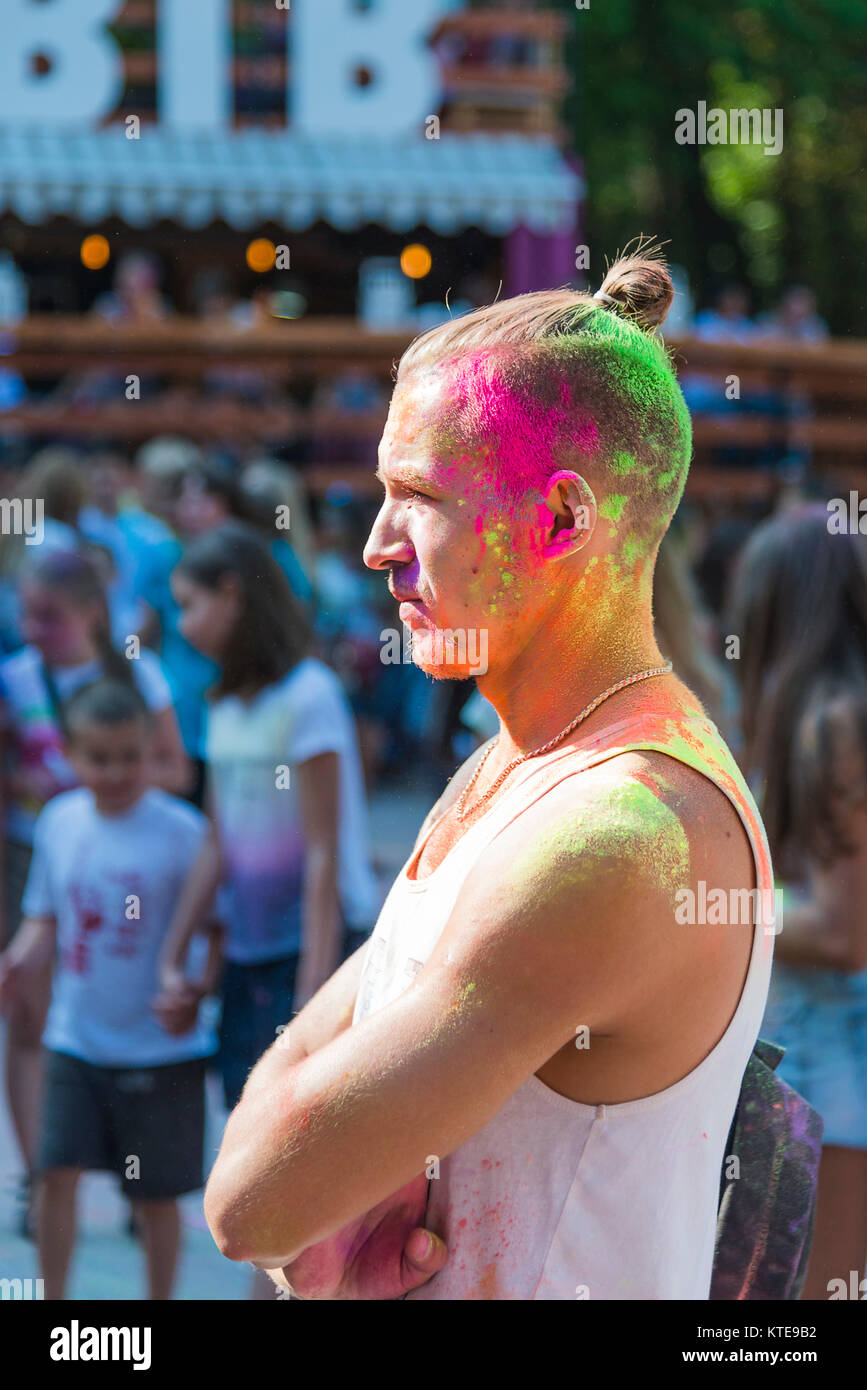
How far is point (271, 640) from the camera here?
358cm

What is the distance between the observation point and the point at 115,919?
11.2ft

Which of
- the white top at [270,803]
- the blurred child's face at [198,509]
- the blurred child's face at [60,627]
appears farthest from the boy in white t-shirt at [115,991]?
the blurred child's face at [198,509]

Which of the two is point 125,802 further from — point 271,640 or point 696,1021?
point 696,1021

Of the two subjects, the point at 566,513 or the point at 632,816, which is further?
the point at 566,513

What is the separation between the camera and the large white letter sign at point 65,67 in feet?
27.9

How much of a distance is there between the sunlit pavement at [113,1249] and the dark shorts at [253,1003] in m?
0.13

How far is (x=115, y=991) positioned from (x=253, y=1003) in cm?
31

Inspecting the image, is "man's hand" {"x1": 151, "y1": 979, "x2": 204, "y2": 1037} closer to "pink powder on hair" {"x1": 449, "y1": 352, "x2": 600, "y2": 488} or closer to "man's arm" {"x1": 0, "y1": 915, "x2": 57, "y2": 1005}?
"man's arm" {"x1": 0, "y1": 915, "x2": 57, "y2": 1005}

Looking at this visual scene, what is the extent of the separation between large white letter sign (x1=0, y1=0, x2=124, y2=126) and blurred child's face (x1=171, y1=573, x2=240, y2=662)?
605 cm

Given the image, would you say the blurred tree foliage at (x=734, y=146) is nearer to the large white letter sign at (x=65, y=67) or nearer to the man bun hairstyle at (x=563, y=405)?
the large white letter sign at (x=65, y=67)

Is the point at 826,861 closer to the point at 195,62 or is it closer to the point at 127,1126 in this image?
the point at 127,1126

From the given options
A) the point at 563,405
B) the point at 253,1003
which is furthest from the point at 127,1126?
the point at 563,405
